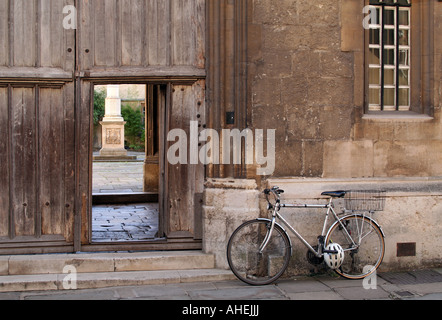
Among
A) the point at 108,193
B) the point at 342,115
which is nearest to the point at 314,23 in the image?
the point at 342,115

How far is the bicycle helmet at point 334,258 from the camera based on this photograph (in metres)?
6.65

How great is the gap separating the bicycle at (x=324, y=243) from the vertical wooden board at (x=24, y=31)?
301cm

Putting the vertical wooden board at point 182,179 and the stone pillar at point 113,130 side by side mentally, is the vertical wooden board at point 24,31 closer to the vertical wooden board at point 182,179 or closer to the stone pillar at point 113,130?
the vertical wooden board at point 182,179

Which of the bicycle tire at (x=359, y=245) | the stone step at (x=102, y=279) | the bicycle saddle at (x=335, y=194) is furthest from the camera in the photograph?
the bicycle tire at (x=359, y=245)

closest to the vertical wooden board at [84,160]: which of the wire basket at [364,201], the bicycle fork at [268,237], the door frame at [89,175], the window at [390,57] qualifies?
the door frame at [89,175]

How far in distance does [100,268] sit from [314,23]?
3.62m

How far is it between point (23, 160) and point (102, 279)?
1.63m

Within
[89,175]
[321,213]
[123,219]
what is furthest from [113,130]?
[321,213]

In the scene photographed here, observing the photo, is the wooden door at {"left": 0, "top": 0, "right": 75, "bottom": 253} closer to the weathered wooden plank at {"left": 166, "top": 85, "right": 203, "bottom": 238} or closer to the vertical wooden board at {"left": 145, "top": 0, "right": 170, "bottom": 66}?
the vertical wooden board at {"left": 145, "top": 0, "right": 170, "bottom": 66}

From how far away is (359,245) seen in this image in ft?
22.8

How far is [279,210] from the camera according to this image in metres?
6.86

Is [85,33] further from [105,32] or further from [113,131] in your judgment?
[113,131]

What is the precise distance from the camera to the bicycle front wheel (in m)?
6.57

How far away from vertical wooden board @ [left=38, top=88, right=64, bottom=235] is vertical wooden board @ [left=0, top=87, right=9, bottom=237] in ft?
1.16
